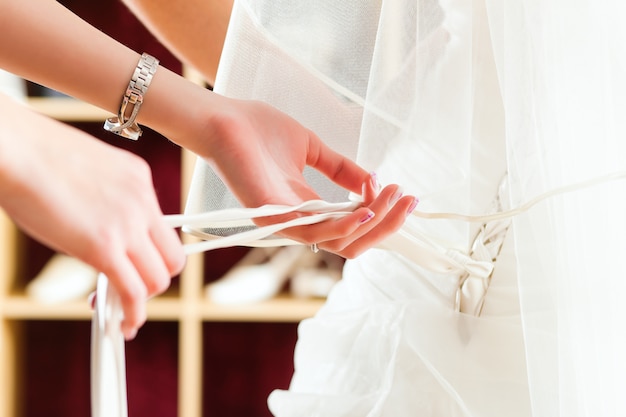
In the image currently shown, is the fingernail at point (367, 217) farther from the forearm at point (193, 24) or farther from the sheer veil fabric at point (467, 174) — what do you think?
the forearm at point (193, 24)

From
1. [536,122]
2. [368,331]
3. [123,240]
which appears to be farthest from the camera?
[368,331]

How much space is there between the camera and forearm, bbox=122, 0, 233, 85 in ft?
2.47

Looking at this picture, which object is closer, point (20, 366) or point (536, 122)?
point (536, 122)

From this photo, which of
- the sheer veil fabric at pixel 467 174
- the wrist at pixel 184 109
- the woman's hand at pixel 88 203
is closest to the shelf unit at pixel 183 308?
the sheer veil fabric at pixel 467 174

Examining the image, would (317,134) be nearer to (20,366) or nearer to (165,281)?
(165,281)

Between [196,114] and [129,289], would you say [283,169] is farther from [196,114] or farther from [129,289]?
[129,289]

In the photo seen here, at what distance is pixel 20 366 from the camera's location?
1.67 metres

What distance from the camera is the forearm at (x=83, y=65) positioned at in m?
0.50

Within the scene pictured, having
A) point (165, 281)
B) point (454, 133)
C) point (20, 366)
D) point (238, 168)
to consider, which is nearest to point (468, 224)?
point (454, 133)

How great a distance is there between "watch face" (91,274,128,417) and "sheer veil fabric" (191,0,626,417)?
253mm

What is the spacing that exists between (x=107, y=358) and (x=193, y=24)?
52 cm

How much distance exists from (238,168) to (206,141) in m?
0.04

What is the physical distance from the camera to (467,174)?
0.55 metres

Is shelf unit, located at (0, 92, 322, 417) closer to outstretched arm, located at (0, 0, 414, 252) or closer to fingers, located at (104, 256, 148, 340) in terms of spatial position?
outstretched arm, located at (0, 0, 414, 252)
